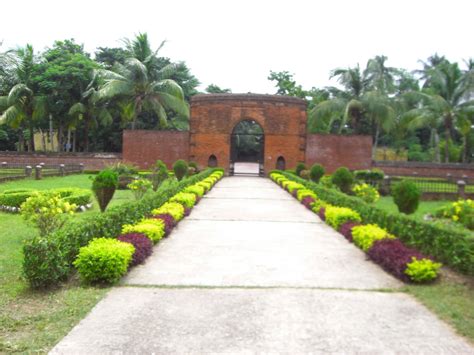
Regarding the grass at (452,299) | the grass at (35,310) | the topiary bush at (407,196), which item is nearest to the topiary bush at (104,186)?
the grass at (35,310)

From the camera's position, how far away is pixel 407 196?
10.1m

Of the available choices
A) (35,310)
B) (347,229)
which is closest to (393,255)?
(347,229)

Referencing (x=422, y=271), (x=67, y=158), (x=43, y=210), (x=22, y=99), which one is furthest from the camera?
(x=22, y=99)

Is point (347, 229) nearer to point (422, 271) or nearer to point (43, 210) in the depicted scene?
point (422, 271)

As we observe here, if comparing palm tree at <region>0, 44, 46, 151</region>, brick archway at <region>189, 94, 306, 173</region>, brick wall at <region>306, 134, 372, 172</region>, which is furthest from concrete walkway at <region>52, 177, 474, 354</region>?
palm tree at <region>0, 44, 46, 151</region>

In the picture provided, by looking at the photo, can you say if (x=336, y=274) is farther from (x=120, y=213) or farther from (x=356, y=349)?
(x=120, y=213)

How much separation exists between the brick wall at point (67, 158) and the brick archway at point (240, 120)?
4.97 metres

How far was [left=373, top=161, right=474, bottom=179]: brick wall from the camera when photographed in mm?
27531

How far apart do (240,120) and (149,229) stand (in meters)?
19.8

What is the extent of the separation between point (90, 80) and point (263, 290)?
86.3 feet

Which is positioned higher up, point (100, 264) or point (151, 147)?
point (151, 147)

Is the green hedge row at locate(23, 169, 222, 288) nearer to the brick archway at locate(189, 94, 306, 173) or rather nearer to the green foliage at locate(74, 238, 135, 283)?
the green foliage at locate(74, 238, 135, 283)

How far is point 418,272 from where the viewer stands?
211 inches

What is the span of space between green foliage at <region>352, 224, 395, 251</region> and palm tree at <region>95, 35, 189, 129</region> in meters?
20.6
